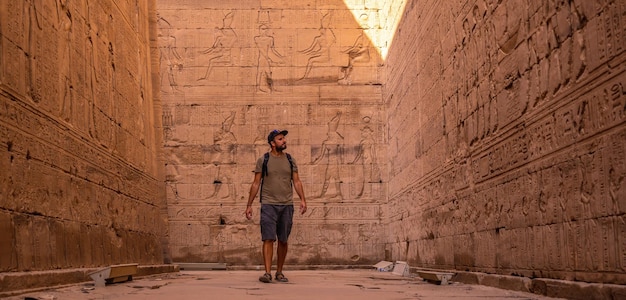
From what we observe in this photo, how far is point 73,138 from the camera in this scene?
7.18m

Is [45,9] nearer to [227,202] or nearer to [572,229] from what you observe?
[572,229]

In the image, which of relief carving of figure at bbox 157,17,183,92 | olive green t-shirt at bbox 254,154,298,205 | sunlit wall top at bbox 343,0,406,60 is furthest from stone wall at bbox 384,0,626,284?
relief carving of figure at bbox 157,17,183,92

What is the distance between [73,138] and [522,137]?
4.27 metres

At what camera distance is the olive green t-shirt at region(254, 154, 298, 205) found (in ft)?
24.6

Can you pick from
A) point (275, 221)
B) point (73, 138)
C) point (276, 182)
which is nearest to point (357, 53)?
point (276, 182)

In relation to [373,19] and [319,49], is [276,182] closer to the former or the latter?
[319,49]

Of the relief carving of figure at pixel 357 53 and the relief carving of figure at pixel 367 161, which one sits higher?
the relief carving of figure at pixel 357 53

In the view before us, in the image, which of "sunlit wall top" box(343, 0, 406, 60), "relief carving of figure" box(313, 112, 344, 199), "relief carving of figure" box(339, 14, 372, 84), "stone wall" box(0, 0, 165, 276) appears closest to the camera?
"stone wall" box(0, 0, 165, 276)

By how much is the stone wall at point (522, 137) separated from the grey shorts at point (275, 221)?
6.51 feet

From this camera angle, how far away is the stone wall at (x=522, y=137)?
444 cm

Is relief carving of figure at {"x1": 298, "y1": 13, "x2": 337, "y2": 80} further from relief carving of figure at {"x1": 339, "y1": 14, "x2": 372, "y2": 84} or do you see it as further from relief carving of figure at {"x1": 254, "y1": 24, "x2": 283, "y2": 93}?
relief carving of figure at {"x1": 254, "y1": 24, "x2": 283, "y2": 93}

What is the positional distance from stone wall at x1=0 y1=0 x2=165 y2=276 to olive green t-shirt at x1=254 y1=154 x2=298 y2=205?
6.09 ft

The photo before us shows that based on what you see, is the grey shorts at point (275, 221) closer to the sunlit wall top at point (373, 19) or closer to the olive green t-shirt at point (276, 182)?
the olive green t-shirt at point (276, 182)

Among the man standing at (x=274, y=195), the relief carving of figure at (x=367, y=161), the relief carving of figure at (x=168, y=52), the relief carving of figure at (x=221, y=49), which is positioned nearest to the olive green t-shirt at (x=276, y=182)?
the man standing at (x=274, y=195)
